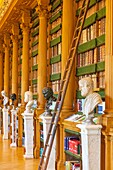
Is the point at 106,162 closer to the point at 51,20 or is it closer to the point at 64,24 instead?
the point at 64,24

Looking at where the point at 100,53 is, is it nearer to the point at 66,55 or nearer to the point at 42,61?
the point at 66,55

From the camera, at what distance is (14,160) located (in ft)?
24.4

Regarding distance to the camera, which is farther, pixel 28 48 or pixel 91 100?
pixel 28 48

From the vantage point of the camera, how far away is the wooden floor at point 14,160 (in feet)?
21.9

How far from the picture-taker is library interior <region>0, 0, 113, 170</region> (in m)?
4.27

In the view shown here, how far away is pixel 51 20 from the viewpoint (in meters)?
7.81

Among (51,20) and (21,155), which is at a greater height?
(51,20)

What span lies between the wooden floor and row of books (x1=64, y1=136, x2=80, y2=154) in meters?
1.22

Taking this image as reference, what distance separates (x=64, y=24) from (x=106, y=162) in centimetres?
267

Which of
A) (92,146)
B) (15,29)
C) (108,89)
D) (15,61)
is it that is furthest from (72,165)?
(15,29)

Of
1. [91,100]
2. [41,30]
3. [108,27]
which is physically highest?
[41,30]

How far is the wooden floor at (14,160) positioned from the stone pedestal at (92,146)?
8.28 ft

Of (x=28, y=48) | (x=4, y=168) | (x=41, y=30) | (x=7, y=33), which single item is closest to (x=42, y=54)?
(x=41, y=30)

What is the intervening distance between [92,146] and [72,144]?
1174mm
